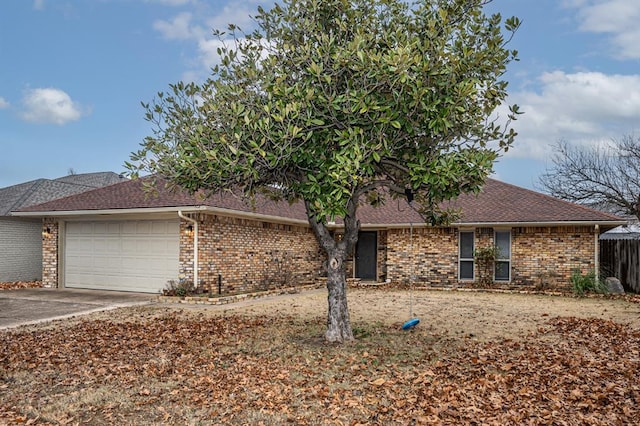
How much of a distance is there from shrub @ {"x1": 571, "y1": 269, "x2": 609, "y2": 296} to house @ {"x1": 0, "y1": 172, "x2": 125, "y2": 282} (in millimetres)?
18461

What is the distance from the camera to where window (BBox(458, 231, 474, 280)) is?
1698cm

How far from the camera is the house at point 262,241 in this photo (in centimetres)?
1356

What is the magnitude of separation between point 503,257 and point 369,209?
5466 mm

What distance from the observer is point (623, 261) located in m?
17.3

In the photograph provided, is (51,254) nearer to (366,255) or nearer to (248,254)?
(248,254)

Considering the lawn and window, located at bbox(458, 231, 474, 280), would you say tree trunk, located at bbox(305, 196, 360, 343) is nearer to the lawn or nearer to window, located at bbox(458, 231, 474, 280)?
the lawn

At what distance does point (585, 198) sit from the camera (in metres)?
23.2

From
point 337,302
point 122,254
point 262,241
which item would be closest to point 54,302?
point 122,254

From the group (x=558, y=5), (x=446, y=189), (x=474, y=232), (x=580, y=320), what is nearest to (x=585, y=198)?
(x=474, y=232)

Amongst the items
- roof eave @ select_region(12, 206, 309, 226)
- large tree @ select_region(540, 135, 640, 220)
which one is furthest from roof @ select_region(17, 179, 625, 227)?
large tree @ select_region(540, 135, 640, 220)

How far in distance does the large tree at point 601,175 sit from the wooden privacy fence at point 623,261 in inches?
219

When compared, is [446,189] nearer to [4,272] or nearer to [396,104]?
[396,104]

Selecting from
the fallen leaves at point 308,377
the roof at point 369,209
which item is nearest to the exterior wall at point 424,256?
the roof at point 369,209

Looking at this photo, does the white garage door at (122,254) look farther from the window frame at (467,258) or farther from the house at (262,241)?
the window frame at (467,258)
